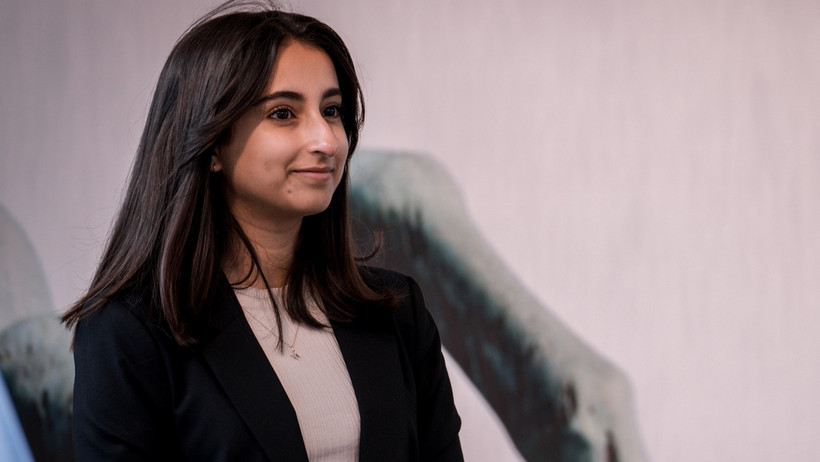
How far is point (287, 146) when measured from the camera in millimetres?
1323

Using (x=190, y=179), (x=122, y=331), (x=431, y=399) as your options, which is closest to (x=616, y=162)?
(x=431, y=399)

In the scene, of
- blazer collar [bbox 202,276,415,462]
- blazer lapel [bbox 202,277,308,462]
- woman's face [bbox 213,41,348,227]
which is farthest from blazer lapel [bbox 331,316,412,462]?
woman's face [bbox 213,41,348,227]

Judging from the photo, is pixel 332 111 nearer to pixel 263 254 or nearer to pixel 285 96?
pixel 285 96

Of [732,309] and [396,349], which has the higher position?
[396,349]

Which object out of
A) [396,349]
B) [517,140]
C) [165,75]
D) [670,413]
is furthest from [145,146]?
[670,413]

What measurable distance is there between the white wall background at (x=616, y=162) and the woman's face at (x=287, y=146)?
4.55 feet

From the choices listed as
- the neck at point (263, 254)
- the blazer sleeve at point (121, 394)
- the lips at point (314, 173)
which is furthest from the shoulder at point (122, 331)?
the lips at point (314, 173)

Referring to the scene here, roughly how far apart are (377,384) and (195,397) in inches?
10.7

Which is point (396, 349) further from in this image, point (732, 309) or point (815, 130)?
point (815, 130)

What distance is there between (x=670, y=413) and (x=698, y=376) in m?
0.13

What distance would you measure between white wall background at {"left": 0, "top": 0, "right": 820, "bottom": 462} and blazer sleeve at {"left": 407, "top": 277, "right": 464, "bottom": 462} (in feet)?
3.94

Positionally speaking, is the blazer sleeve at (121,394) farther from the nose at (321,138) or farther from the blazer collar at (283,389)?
the nose at (321,138)

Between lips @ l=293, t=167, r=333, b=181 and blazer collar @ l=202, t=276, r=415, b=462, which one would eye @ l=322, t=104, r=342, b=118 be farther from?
blazer collar @ l=202, t=276, r=415, b=462

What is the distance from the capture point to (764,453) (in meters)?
2.65
